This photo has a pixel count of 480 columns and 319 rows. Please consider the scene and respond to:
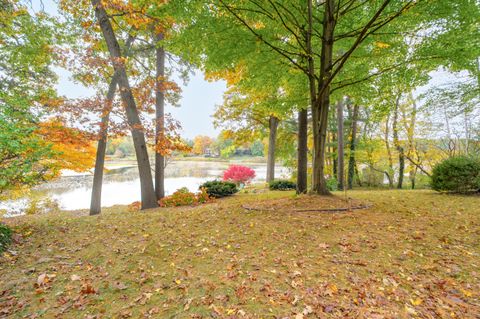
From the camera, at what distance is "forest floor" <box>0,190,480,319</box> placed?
80.9 inches

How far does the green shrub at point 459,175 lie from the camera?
628cm

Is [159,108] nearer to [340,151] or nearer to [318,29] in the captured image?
[318,29]

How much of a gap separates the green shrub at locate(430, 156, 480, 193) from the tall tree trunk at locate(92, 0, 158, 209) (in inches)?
348

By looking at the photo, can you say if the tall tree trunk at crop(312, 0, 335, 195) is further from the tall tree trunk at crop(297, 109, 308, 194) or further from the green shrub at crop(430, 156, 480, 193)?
the green shrub at crop(430, 156, 480, 193)

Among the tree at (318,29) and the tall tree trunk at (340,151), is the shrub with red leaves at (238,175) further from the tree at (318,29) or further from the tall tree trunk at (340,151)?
the tree at (318,29)

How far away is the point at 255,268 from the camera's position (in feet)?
8.75

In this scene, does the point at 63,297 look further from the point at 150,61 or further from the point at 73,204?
the point at 73,204

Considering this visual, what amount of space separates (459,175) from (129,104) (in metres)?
9.76

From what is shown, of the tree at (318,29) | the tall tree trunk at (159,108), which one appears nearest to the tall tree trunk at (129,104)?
the tall tree trunk at (159,108)

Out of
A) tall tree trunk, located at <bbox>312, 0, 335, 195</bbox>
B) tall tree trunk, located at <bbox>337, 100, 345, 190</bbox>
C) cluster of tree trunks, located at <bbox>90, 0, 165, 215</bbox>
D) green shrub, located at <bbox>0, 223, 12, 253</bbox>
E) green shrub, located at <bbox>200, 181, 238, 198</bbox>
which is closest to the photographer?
green shrub, located at <bbox>0, 223, 12, 253</bbox>

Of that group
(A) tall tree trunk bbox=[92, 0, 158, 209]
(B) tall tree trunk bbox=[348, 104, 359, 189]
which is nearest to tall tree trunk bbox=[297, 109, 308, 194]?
(A) tall tree trunk bbox=[92, 0, 158, 209]

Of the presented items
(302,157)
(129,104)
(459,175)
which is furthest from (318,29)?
(459,175)

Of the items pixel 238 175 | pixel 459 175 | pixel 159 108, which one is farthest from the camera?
pixel 238 175

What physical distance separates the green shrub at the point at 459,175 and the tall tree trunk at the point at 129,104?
8.83 meters
